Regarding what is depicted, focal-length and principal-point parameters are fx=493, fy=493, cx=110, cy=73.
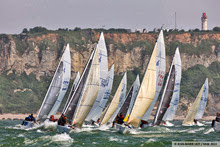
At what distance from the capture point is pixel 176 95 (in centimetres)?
6034

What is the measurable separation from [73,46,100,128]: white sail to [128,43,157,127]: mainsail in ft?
11.7

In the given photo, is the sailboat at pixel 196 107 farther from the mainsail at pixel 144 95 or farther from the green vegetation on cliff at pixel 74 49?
the green vegetation on cliff at pixel 74 49

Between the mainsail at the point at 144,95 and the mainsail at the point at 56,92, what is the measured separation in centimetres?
1151

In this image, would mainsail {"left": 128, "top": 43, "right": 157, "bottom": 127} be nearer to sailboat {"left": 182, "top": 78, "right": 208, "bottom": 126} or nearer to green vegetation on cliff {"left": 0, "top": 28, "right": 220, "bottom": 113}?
sailboat {"left": 182, "top": 78, "right": 208, "bottom": 126}

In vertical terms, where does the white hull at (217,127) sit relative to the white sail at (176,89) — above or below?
below

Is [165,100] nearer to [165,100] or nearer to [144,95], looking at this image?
[165,100]

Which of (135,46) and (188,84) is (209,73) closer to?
(188,84)

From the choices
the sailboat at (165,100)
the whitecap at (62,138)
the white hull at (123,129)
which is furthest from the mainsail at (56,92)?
the whitecap at (62,138)

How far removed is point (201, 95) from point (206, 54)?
91004 mm

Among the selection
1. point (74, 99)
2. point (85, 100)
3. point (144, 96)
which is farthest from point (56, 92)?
point (144, 96)

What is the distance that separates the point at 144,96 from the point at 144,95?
9cm

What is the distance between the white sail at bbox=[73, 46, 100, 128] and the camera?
130ft

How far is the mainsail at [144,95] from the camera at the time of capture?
4056cm

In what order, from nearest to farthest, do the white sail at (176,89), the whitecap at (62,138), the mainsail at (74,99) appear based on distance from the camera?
the whitecap at (62,138), the mainsail at (74,99), the white sail at (176,89)
